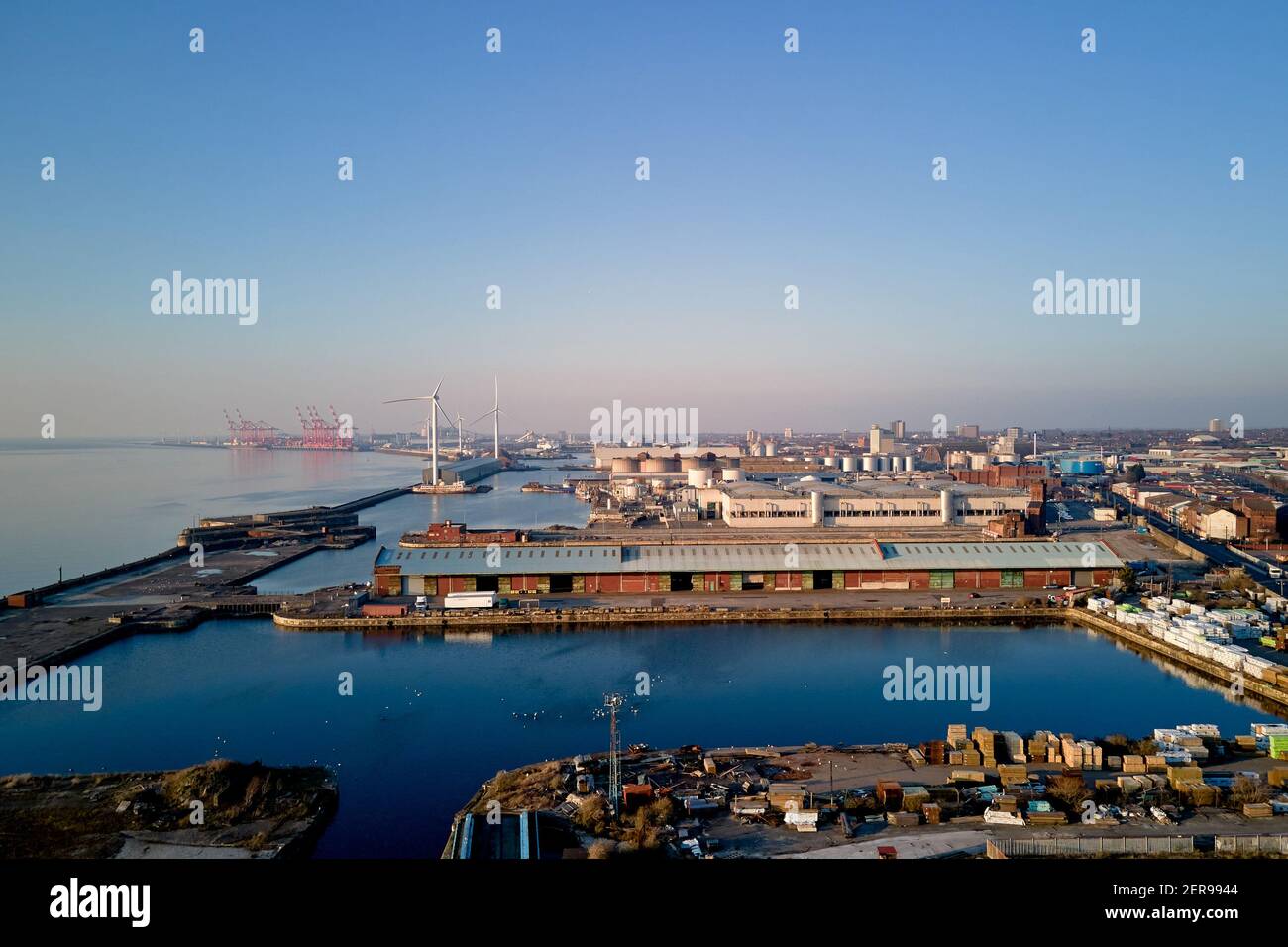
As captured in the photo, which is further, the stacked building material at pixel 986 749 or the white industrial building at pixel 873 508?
the white industrial building at pixel 873 508

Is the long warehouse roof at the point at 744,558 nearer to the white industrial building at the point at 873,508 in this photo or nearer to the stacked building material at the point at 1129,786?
the white industrial building at the point at 873,508

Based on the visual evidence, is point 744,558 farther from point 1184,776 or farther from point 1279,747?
point 1184,776

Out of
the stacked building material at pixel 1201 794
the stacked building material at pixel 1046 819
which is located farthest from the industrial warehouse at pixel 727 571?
the stacked building material at pixel 1046 819

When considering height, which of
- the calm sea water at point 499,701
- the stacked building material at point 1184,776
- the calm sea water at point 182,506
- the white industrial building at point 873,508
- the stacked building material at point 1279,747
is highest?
the white industrial building at point 873,508

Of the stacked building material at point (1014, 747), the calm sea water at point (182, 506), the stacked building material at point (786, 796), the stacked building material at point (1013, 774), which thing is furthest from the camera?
the calm sea water at point (182, 506)
